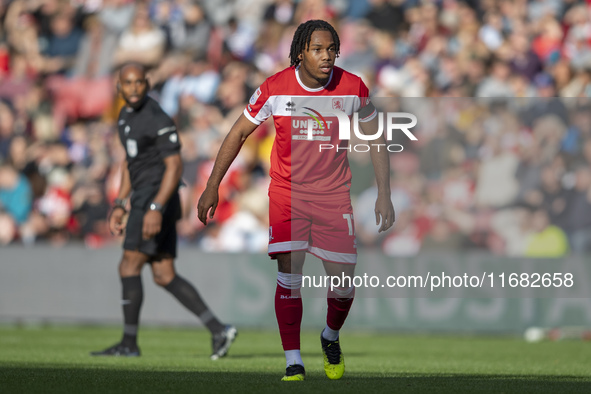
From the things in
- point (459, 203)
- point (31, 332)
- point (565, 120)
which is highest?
point (565, 120)

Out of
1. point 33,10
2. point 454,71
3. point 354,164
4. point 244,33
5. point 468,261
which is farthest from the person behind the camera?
point 33,10

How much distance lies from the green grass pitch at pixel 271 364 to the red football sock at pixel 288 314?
1.01ft

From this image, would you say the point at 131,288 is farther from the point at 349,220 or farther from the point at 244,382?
the point at 349,220

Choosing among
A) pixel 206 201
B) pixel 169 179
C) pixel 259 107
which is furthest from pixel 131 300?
pixel 259 107

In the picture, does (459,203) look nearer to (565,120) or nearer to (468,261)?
(468,261)

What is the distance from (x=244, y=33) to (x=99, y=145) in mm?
3314

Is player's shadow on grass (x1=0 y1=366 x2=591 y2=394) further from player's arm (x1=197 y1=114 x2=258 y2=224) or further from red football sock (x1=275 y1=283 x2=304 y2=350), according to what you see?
player's arm (x1=197 y1=114 x2=258 y2=224)

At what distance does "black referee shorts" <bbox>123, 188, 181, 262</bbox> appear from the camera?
9.59 metres

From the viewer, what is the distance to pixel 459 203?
13.3 metres

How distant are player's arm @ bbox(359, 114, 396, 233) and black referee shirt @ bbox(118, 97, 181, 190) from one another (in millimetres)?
2904

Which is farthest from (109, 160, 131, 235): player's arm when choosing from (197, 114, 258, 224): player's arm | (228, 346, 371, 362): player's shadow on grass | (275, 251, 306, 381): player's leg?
(275, 251, 306, 381): player's leg

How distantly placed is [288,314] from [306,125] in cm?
129

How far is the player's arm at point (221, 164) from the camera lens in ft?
22.3

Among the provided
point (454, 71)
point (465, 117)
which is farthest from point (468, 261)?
point (454, 71)
